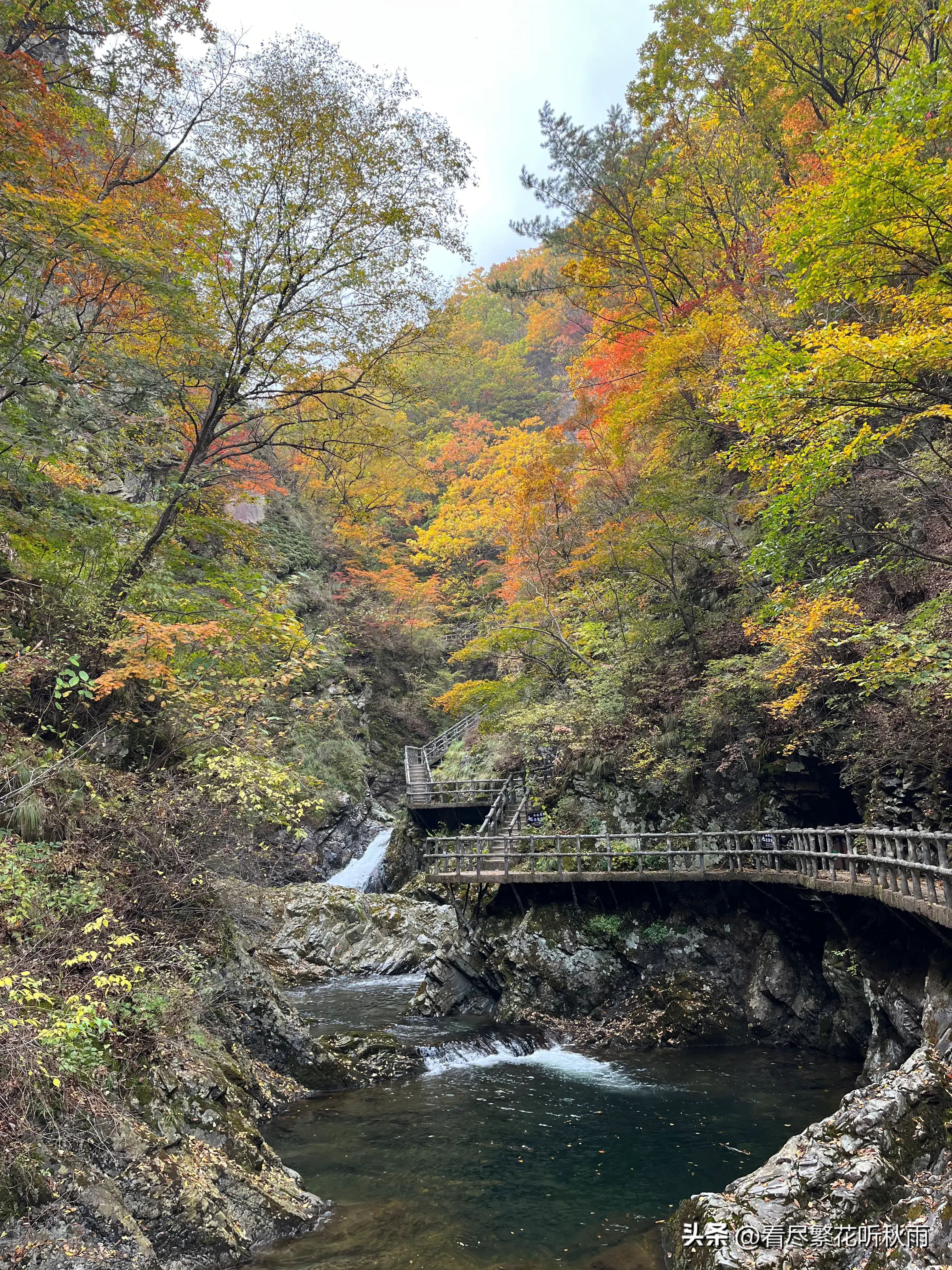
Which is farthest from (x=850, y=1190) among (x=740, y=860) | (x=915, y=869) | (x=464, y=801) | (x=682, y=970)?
(x=464, y=801)

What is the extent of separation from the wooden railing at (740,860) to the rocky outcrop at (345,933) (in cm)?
182

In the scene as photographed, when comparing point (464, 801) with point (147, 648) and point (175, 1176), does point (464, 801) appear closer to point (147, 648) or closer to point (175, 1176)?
point (147, 648)

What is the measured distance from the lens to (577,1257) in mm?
6016

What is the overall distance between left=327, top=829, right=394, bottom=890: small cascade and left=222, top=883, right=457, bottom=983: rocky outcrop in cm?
324

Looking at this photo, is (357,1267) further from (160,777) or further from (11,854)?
(160,777)

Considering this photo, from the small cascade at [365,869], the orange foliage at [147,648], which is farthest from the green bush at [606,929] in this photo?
the orange foliage at [147,648]

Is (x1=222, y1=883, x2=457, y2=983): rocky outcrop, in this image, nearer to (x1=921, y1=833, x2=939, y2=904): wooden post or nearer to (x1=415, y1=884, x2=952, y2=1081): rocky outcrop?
(x1=415, y1=884, x2=952, y2=1081): rocky outcrop

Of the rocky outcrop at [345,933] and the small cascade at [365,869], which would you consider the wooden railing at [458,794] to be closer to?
the rocky outcrop at [345,933]

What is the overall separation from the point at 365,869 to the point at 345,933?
18.0 ft

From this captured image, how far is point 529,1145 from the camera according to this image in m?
8.23

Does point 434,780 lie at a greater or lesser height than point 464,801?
greater

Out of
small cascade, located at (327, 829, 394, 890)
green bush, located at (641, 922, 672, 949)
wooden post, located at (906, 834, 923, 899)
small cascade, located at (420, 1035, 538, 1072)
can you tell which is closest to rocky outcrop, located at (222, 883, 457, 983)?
small cascade, located at (420, 1035, 538, 1072)

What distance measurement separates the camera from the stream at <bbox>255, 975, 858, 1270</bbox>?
615 centimetres

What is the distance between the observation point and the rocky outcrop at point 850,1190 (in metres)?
4.59
